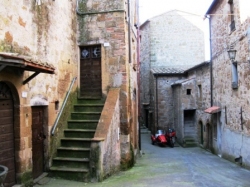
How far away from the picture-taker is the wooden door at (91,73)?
854 centimetres

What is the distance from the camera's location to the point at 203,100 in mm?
14859

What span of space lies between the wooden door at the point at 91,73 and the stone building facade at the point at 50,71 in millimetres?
74

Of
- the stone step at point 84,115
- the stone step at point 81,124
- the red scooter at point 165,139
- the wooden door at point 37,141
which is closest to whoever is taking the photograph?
the wooden door at point 37,141

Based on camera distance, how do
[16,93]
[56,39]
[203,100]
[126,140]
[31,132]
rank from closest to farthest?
[16,93] → [31,132] → [56,39] → [126,140] → [203,100]

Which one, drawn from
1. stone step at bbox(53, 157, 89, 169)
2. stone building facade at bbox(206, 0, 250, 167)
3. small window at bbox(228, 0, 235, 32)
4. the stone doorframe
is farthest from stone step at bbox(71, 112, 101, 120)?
small window at bbox(228, 0, 235, 32)

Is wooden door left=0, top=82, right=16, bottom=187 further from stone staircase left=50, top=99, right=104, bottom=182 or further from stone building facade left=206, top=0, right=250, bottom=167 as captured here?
stone building facade left=206, top=0, right=250, bottom=167

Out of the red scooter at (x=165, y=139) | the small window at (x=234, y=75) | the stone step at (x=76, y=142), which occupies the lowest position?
the red scooter at (x=165, y=139)

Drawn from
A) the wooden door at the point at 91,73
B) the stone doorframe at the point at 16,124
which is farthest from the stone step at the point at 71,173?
the wooden door at the point at 91,73

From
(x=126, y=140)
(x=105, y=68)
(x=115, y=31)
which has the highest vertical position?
(x=115, y=31)

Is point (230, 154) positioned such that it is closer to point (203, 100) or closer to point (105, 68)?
point (203, 100)

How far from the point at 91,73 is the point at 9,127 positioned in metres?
3.95

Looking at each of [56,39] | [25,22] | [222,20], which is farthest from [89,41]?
[222,20]

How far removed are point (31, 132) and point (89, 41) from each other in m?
3.83

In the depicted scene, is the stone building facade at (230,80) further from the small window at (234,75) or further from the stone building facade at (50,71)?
the stone building facade at (50,71)
